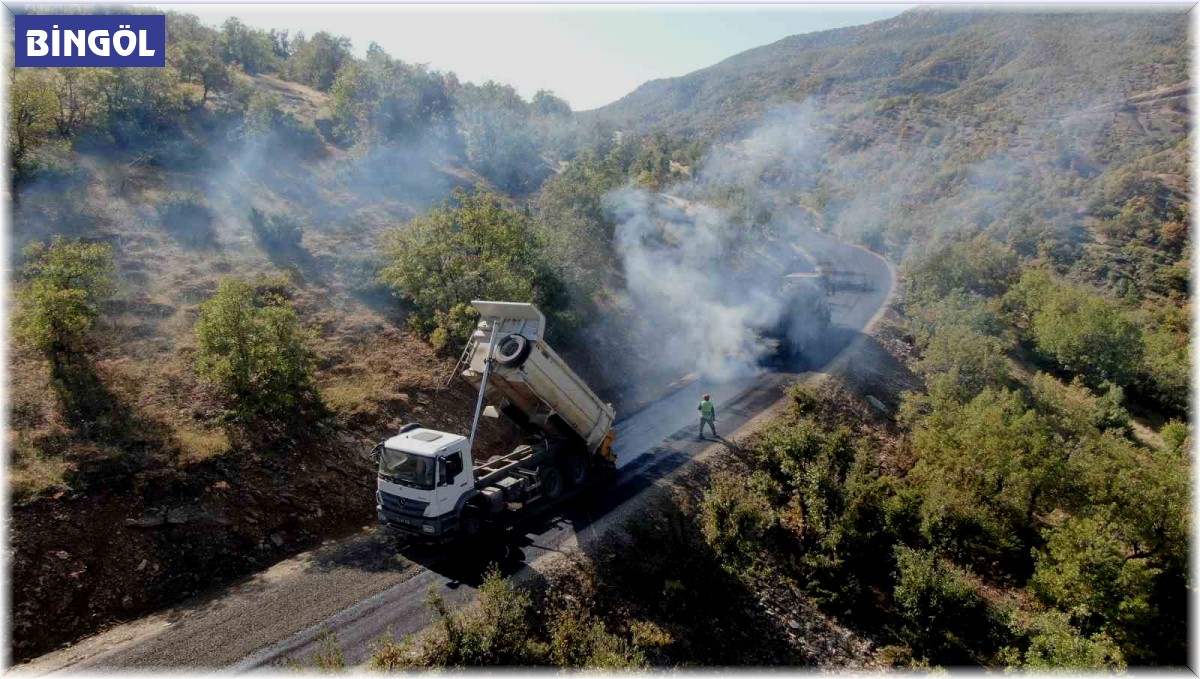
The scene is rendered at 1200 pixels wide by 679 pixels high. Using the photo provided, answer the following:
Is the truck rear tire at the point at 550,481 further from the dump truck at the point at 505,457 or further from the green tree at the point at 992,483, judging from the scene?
the green tree at the point at 992,483

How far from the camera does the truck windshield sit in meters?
12.0

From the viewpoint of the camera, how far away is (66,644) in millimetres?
9562

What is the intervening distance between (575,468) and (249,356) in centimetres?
871

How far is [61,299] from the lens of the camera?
13781mm

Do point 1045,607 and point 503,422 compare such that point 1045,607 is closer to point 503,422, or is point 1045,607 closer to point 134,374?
point 503,422

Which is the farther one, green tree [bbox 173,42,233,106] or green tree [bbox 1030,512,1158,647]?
green tree [bbox 173,42,233,106]

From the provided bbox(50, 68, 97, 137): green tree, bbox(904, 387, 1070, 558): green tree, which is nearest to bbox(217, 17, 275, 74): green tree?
bbox(50, 68, 97, 137): green tree

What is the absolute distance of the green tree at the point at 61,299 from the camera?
45.2 ft

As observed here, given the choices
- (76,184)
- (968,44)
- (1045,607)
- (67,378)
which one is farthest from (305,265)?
(968,44)

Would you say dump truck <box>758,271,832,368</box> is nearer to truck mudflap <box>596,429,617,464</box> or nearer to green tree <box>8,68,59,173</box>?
truck mudflap <box>596,429,617,464</box>

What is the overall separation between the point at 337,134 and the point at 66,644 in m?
41.0

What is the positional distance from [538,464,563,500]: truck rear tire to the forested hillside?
9.62ft

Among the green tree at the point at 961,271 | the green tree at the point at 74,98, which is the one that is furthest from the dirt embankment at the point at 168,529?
the green tree at the point at 961,271

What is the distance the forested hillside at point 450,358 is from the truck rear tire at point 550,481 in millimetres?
2932
